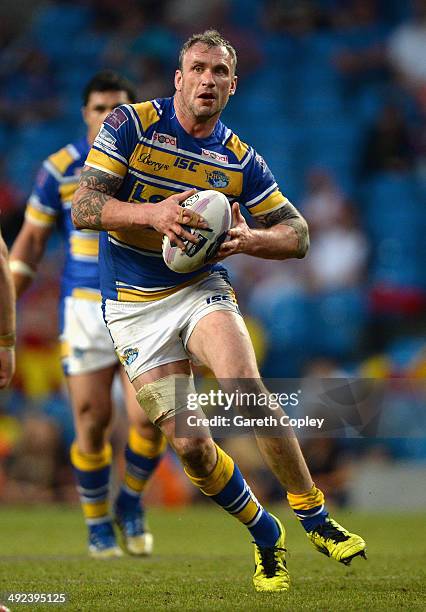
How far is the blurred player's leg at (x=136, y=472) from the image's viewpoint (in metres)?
7.29

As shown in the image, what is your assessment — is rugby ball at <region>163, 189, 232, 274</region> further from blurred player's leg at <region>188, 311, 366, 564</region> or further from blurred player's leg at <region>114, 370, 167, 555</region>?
blurred player's leg at <region>114, 370, 167, 555</region>

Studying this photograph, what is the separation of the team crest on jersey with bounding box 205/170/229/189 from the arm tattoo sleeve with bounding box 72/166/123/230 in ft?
1.47

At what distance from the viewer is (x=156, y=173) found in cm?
552

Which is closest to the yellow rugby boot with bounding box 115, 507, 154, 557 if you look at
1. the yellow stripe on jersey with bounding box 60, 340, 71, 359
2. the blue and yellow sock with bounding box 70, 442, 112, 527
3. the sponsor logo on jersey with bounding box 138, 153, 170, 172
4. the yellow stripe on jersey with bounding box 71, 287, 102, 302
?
the blue and yellow sock with bounding box 70, 442, 112, 527

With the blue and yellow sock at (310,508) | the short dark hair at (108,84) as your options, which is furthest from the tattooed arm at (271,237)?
the short dark hair at (108,84)

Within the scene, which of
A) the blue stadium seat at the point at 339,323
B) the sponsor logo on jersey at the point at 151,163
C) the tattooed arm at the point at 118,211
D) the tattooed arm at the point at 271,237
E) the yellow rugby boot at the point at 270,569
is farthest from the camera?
the blue stadium seat at the point at 339,323

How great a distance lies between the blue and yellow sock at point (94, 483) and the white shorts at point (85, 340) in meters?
0.55

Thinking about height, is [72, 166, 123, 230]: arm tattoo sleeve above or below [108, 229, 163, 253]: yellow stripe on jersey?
above

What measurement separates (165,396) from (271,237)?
2.98 ft

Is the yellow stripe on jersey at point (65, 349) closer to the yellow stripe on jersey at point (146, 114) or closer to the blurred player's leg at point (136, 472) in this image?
the blurred player's leg at point (136, 472)

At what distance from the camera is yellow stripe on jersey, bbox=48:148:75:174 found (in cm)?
746

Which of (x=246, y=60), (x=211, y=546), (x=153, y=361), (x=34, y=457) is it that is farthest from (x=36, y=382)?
(x=153, y=361)

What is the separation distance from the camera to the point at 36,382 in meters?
11.9

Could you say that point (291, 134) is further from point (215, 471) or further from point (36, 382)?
point (215, 471)
